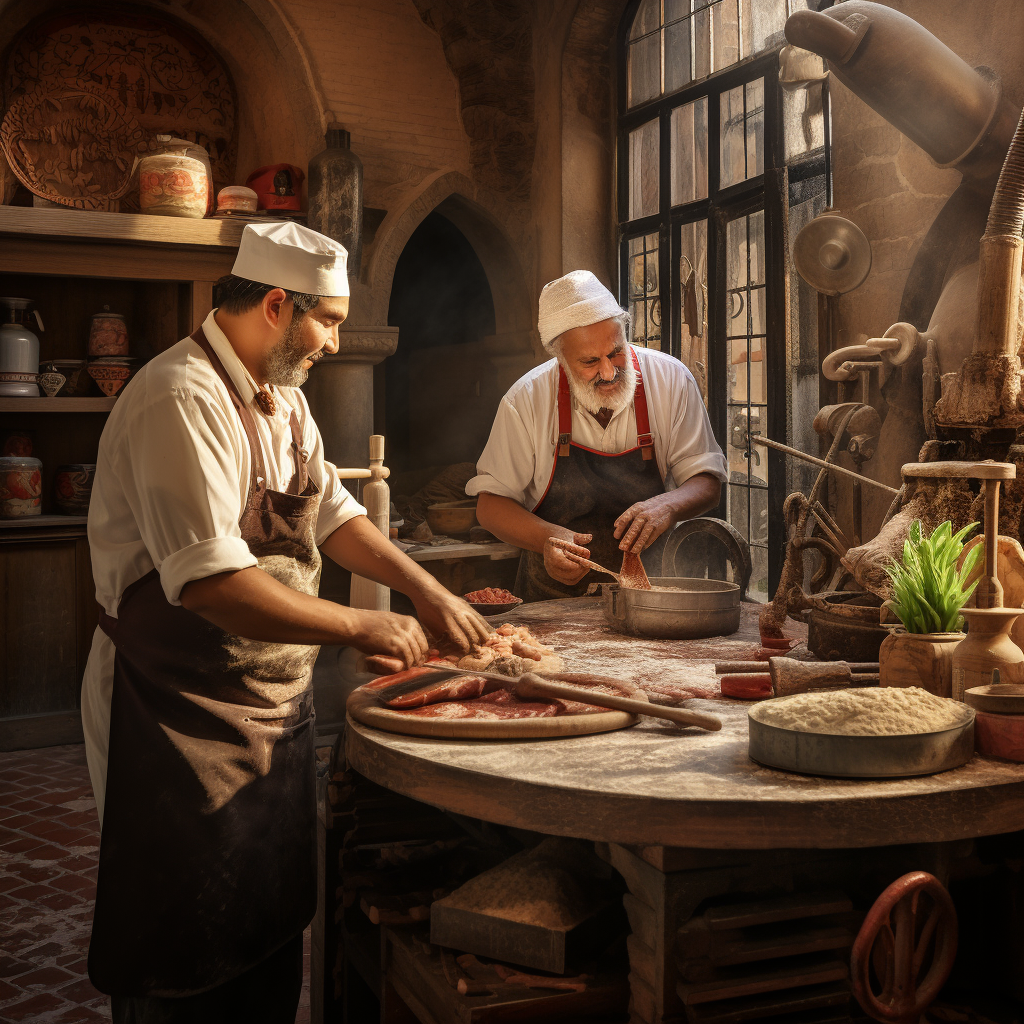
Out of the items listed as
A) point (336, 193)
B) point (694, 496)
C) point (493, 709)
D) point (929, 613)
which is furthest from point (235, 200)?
point (929, 613)

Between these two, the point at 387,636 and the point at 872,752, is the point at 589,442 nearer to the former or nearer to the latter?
the point at 387,636

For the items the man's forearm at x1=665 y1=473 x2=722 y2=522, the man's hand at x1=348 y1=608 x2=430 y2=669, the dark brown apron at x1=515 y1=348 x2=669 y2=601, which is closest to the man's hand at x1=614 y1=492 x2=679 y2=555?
the man's forearm at x1=665 y1=473 x2=722 y2=522

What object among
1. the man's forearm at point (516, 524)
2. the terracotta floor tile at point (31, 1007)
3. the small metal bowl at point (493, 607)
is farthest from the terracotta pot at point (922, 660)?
the terracotta floor tile at point (31, 1007)

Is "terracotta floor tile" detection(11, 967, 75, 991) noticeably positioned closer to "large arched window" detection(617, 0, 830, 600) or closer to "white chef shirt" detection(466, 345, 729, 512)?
"white chef shirt" detection(466, 345, 729, 512)

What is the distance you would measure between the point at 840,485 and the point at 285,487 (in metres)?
2.26

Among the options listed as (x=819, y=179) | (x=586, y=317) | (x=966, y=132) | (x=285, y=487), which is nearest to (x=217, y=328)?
(x=285, y=487)

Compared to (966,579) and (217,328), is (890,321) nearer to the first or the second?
(966,579)

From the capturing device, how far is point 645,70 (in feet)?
21.7

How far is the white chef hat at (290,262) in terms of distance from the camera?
2.42 m

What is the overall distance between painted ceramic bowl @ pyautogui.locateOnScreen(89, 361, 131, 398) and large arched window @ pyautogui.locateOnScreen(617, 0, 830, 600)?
3.24 meters

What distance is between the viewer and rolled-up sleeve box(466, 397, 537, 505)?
4.10 meters

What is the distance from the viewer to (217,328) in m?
2.45

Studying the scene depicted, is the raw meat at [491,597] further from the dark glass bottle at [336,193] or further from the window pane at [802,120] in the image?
the dark glass bottle at [336,193]

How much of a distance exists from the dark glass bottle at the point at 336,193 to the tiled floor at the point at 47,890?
3243 millimetres
